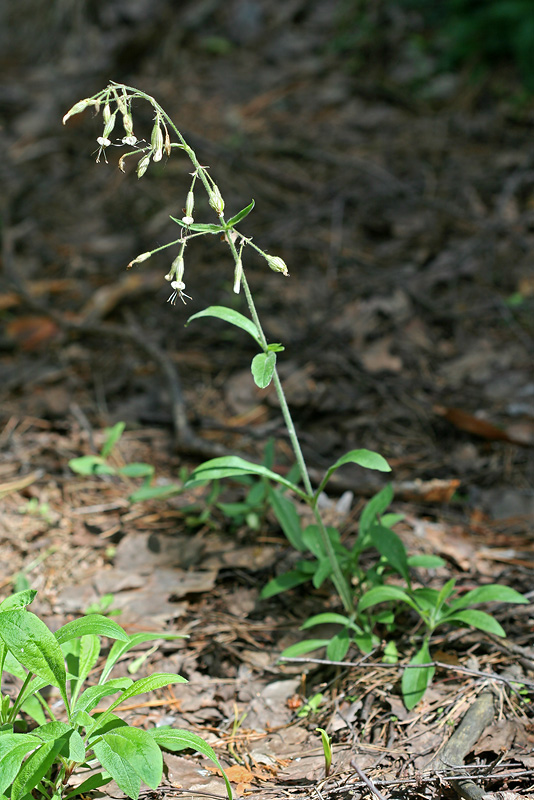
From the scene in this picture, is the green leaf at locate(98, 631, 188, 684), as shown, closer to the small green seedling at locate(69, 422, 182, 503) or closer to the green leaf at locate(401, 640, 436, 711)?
the green leaf at locate(401, 640, 436, 711)

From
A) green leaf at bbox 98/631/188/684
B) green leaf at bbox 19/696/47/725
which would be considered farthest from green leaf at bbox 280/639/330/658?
green leaf at bbox 19/696/47/725

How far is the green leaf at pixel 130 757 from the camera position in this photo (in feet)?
4.73

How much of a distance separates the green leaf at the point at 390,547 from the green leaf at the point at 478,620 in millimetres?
200

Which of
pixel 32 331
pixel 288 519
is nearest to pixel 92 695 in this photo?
pixel 288 519

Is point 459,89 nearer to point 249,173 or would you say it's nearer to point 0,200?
point 249,173

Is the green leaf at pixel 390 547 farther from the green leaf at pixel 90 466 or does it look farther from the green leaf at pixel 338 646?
the green leaf at pixel 90 466

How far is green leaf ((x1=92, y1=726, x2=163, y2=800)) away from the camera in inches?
56.7

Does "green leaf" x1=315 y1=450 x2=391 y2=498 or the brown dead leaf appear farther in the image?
the brown dead leaf

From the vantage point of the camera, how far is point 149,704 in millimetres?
2047

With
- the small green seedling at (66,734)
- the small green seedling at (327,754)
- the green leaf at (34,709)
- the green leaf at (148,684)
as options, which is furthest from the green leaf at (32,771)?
the small green seedling at (327,754)

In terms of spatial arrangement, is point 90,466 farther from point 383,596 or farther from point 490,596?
point 490,596

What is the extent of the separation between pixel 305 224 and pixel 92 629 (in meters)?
3.84

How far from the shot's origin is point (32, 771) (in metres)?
1.47

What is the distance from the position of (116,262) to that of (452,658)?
12.6 ft
